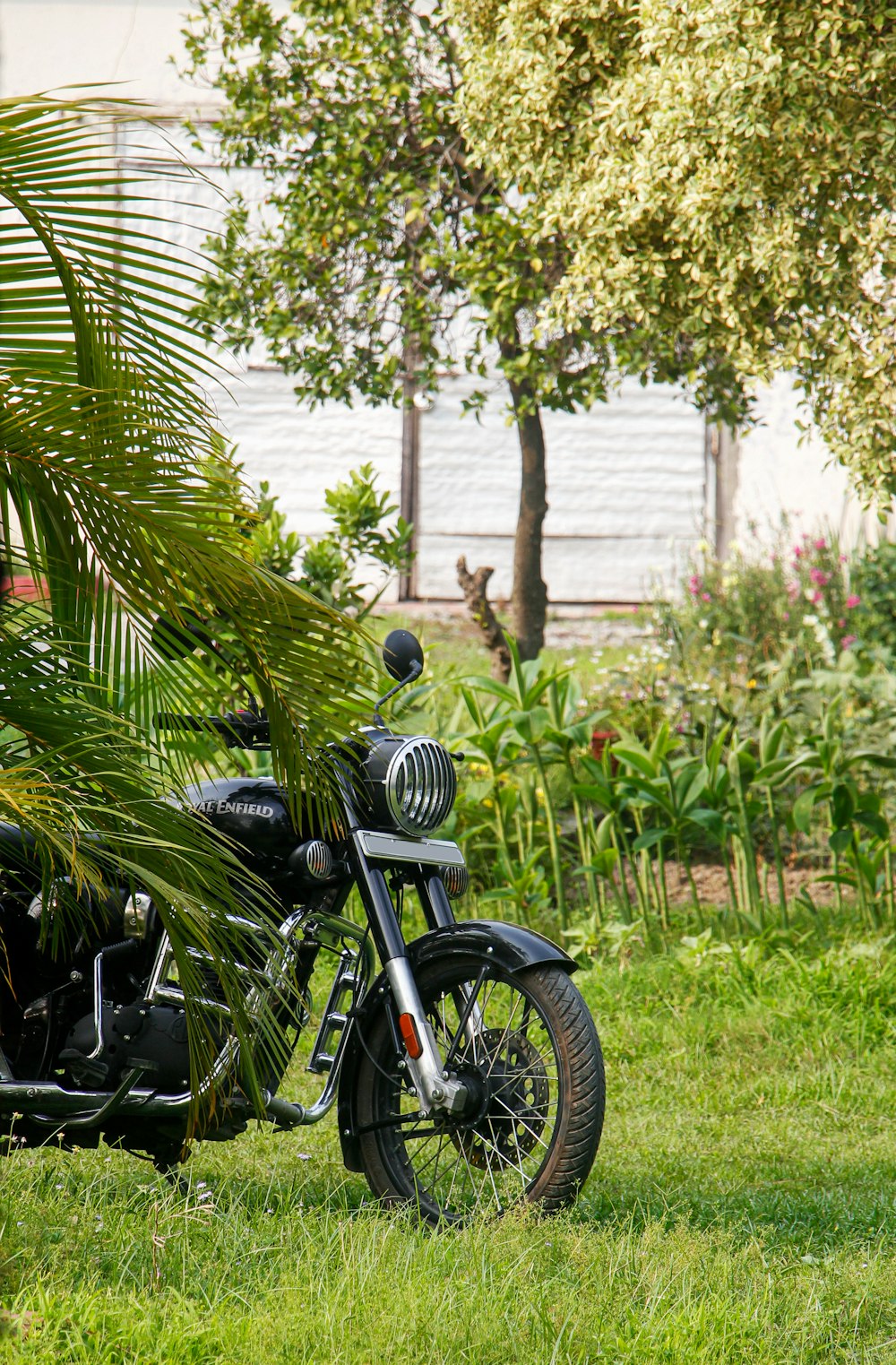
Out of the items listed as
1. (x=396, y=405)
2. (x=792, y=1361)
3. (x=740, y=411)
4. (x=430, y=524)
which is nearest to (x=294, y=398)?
(x=430, y=524)

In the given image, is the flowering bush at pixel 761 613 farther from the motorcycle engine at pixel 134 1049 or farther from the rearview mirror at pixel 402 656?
the motorcycle engine at pixel 134 1049

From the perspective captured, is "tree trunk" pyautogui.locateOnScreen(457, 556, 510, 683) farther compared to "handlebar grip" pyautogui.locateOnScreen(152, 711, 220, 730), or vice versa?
"tree trunk" pyautogui.locateOnScreen(457, 556, 510, 683)

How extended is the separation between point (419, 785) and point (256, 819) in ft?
1.15

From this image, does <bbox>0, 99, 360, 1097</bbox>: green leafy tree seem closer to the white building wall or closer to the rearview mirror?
the rearview mirror

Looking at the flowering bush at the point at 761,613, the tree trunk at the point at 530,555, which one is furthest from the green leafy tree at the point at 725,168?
the flowering bush at the point at 761,613

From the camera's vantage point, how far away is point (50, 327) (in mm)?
2494

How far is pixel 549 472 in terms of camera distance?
11.4 metres

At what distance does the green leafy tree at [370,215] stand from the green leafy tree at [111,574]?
11.3ft

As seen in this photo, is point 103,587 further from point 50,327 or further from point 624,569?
point 624,569

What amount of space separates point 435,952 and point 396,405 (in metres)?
4.77

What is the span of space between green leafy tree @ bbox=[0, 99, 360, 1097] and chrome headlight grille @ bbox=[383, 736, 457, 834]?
0.78 ft

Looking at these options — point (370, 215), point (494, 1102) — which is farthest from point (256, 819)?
point (370, 215)

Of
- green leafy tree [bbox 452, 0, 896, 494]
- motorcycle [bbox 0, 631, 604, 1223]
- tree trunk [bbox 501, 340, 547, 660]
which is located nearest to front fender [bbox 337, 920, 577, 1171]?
motorcycle [bbox 0, 631, 604, 1223]

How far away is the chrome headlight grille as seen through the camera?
2789 millimetres
